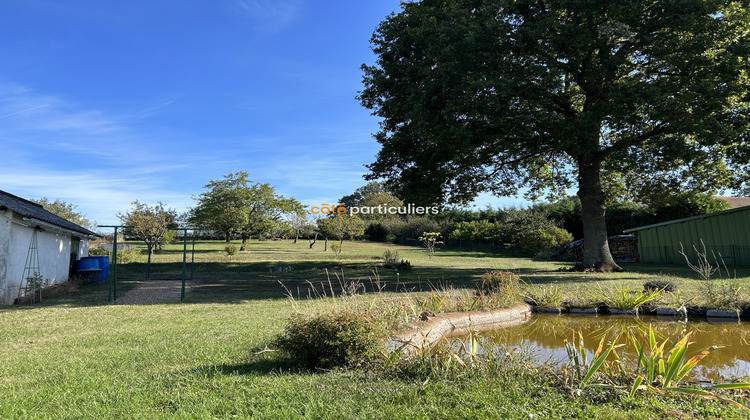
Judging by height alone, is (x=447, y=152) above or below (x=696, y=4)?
below

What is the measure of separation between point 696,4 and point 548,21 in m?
4.02

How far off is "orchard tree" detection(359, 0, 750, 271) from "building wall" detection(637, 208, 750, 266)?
8.13 feet

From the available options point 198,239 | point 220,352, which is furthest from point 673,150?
point 198,239

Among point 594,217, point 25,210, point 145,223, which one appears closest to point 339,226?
point 145,223

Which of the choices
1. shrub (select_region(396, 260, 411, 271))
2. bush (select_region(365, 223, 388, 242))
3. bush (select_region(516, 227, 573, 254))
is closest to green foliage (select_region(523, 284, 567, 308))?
shrub (select_region(396, 260, 411, 271))

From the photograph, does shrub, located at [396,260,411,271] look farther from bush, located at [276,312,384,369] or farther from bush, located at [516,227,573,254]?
bush, located at [276,312,384,369]

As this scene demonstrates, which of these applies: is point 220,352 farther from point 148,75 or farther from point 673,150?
point 673,150

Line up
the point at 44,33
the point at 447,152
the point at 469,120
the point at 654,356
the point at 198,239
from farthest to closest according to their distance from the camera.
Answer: the point at 198,239, the point at 447,152, the point at 469,120, the point at 44,33, the point at 654,356

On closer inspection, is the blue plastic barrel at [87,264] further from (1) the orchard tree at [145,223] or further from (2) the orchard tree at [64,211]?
(2) the orchard tree at [64,211]

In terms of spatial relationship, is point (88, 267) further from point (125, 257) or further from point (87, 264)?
point (125, 257)

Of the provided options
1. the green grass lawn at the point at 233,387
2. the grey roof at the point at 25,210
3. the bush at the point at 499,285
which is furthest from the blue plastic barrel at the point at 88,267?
the bush at the point at 499,285

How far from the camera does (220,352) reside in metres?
4.88

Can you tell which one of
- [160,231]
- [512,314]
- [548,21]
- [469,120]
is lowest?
[512,314]

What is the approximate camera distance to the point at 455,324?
6234mm
